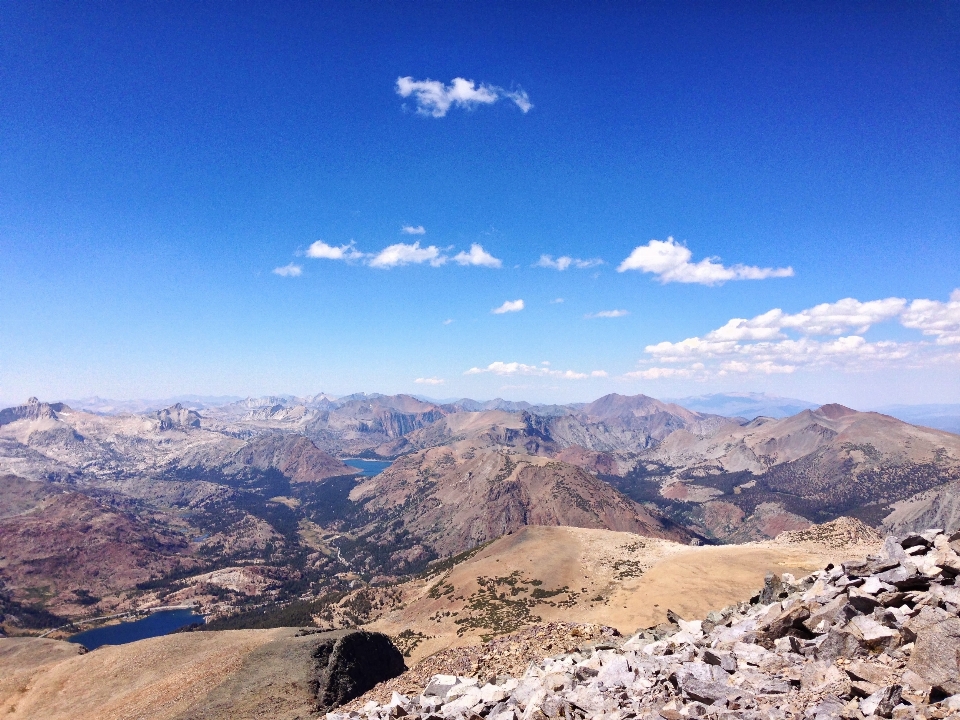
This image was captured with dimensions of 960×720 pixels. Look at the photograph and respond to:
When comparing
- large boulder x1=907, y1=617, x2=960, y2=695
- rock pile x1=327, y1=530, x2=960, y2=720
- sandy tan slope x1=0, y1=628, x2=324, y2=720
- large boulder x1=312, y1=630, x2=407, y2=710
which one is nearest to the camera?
large boulder x1=907, y1=617, x2=960, y2=695

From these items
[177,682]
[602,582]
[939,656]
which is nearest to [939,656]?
[939,656]

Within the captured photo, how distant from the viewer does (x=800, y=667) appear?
66.3ft

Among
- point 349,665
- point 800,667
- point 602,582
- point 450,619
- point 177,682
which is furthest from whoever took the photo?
point 602,582

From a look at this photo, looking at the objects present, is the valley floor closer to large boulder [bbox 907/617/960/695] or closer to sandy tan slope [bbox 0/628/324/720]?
sandy tan slope [bbox 0/628/324/720]

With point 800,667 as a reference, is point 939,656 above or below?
above

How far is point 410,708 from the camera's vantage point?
30.7 meters

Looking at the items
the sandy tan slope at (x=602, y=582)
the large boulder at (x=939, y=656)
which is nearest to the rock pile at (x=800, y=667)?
the large boulder at (x=939, y=656)

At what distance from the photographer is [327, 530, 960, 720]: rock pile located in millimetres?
17125

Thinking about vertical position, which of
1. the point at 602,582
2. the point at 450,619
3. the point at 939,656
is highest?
the point at 939,656

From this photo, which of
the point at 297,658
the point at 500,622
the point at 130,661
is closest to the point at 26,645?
the point at 130,661

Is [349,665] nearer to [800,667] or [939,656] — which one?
Answer: [800,667]

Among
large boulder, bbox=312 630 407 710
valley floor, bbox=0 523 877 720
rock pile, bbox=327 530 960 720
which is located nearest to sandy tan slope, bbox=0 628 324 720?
valley floor, bbox=0 523 877 720

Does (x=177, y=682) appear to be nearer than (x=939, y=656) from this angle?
No

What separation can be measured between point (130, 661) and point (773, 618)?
81467 millimetres
